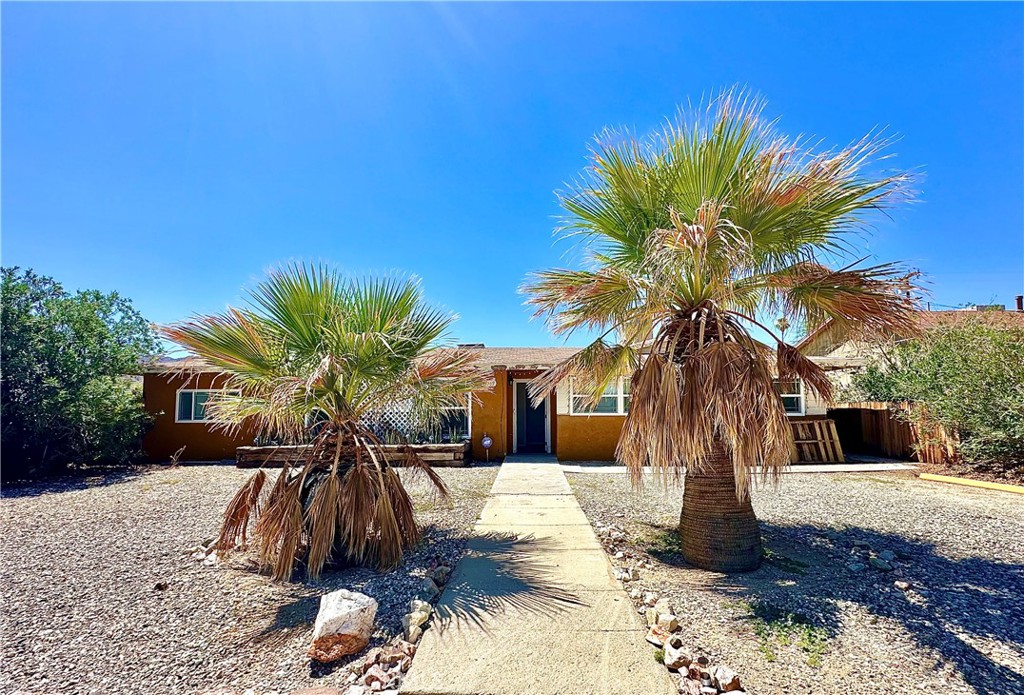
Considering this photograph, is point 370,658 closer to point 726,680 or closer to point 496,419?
point 726,680

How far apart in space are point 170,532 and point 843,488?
11.6 m

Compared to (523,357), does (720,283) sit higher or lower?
lower

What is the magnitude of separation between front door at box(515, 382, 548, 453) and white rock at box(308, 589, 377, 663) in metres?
11.1

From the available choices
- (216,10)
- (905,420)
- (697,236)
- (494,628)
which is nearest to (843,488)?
(905,420)

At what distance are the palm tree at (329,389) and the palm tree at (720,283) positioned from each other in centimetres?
167

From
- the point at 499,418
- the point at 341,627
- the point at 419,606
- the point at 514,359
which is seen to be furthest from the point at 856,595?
the point at 514,359

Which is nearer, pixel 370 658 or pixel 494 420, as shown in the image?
pixel 370 658

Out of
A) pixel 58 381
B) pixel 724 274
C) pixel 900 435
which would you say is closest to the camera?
pixel 724 274

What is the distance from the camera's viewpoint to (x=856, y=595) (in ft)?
13.8

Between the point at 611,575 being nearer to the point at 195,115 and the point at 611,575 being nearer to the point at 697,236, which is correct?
the point at 697,236

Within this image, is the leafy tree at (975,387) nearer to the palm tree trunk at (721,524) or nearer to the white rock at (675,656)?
the palm tree trunk at (721,524)

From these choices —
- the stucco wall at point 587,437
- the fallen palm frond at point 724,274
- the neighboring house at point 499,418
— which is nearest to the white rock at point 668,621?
the fallen palm frond at point 724,274

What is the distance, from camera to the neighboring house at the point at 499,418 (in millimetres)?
13219

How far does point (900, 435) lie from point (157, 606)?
1697cm
